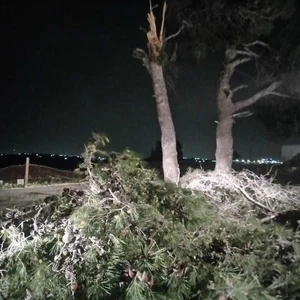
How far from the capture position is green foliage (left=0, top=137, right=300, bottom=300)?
174 inches

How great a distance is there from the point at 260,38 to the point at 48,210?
9.06m

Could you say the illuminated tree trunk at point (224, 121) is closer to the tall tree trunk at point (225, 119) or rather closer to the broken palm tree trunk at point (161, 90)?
the tall tree trunk at point (225, 119)

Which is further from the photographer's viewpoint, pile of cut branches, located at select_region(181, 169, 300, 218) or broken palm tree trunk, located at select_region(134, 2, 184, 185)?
broken palm tree trunk, located at select_region(134, 2, 184, 185)

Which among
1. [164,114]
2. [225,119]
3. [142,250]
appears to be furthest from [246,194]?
[225,119]

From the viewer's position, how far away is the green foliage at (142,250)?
14.5ft

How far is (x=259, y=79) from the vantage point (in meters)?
14.0

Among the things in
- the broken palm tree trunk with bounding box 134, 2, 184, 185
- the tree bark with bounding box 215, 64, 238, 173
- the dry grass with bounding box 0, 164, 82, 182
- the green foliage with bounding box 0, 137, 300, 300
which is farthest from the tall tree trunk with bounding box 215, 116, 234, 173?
the green foliage with bounding box 0, 137, 300, 300

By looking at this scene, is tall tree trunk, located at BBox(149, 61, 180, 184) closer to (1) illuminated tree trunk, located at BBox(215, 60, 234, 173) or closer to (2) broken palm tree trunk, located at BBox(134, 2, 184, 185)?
(2) broken palm tree trunk, located at BBox(134, 2, 184, 185)

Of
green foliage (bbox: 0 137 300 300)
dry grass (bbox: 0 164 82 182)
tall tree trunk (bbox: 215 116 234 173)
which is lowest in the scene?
green foliage (bbox: 0 137 300 300)

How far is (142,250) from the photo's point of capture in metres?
4.76

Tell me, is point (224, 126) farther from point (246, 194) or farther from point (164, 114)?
point (246, 194)

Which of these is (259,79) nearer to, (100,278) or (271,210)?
(271,210)

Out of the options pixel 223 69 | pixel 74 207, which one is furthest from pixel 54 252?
pixel 223 69

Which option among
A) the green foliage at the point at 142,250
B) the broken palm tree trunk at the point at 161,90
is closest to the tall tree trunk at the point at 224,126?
the broken palm tree trunk at the point at 161,90
